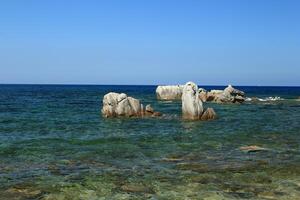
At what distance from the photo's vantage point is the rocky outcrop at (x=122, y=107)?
53094 millimetres

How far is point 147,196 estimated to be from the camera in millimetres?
16625

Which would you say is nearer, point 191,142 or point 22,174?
point 22,174

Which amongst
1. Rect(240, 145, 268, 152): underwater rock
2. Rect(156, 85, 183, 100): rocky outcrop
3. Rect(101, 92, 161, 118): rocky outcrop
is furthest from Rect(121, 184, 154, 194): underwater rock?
Rect(156, 85, 183, 100): rocky outcrop

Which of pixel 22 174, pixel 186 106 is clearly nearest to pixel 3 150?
pixel 22 174

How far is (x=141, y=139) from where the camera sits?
33344 millimetres

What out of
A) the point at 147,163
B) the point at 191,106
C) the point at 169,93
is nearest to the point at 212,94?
the point at 169,93

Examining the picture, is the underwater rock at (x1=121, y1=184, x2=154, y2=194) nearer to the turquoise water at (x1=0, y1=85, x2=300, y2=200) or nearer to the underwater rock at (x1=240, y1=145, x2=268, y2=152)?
the turquoise water at (x1=0, y1=85, x2=300, y2=200)

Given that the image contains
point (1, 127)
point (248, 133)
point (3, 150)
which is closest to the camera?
point (3, 150)

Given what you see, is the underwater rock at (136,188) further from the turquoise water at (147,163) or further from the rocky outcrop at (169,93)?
the rocky outcrop at (169,93)

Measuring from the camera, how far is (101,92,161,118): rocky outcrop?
53.1 meters

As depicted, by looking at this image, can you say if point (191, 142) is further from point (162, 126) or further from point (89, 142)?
point (162, 126)

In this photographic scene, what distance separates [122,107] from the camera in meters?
53.0

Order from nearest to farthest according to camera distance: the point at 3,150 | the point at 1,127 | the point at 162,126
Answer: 1. the point at 3,150
2. the point at 1,127
3. the point at 162,126

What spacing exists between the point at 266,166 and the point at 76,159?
1021cm
